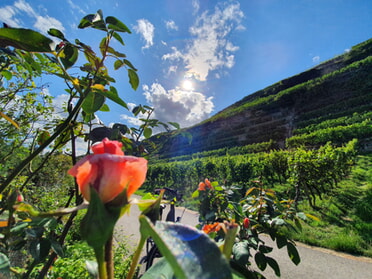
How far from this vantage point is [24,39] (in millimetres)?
244

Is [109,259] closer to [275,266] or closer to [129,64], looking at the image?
[129,64]

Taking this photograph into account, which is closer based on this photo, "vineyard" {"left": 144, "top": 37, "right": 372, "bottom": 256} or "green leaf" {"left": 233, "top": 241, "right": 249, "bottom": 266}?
"green leaf" {"left": 233, "top": 241, "right": 249, "bottom": 266}

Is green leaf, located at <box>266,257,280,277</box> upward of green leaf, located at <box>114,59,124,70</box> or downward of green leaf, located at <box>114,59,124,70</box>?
downward

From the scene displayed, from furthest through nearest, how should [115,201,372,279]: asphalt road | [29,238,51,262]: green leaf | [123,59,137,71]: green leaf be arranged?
1. [115,201,372,279]: asphalt road
2. [123,59,137,71]: green leaf
3. [29,238,51,262]: green leaf

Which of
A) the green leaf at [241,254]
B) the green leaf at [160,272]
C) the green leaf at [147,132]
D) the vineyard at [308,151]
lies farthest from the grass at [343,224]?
the green leaf at [160,272]

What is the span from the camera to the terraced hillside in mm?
10734

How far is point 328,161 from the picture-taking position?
422 cm

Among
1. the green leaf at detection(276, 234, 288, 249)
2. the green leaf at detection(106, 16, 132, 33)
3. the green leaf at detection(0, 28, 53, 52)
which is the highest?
the green leaf at detection(106, 16, 132, 33)

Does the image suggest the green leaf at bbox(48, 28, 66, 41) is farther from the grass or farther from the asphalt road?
the grass

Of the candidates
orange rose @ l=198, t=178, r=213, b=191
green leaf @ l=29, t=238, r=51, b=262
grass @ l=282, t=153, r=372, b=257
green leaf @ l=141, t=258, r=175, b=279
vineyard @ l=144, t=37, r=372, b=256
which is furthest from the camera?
vineyard @ l=144, t=37, r=372, b=256

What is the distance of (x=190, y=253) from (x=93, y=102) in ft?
1.09

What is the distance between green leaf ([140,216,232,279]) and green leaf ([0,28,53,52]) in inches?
11.3

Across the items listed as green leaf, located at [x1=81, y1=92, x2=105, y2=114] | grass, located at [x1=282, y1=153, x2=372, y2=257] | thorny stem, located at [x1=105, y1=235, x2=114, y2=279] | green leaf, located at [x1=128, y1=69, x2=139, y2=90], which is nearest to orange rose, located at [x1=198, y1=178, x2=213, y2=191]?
green leaf, located at [x1=128, y1=69, x2=139, y2=90]

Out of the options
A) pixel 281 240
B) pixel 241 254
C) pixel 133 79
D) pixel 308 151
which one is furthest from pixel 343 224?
pixel 133 79
